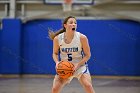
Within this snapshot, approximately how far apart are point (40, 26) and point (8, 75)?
2272mm

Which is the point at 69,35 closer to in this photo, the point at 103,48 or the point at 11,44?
the point at 103,48

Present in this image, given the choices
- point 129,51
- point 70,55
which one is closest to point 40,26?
point 129,51

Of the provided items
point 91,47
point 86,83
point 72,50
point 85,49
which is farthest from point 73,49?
point 91,47

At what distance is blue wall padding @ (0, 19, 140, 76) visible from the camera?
41.9ft

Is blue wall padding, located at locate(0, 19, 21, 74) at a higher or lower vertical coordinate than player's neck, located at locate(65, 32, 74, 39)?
lower

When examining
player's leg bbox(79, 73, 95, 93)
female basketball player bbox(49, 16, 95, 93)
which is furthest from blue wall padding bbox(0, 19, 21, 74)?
player's leg bbox(79, 73, 95, 93)

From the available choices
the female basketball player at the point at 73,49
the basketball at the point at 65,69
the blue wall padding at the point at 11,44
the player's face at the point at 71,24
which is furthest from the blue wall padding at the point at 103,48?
the basketball at the point at 65,69

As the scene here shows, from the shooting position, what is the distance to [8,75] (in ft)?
42.7

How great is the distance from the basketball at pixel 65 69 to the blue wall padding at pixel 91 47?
7.68 m

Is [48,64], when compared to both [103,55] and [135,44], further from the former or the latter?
[135,44]

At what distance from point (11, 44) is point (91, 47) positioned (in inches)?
122

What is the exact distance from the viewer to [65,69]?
5.07 m

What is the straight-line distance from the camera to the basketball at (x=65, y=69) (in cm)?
508

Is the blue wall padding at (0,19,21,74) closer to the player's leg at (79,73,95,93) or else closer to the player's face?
the player's face
